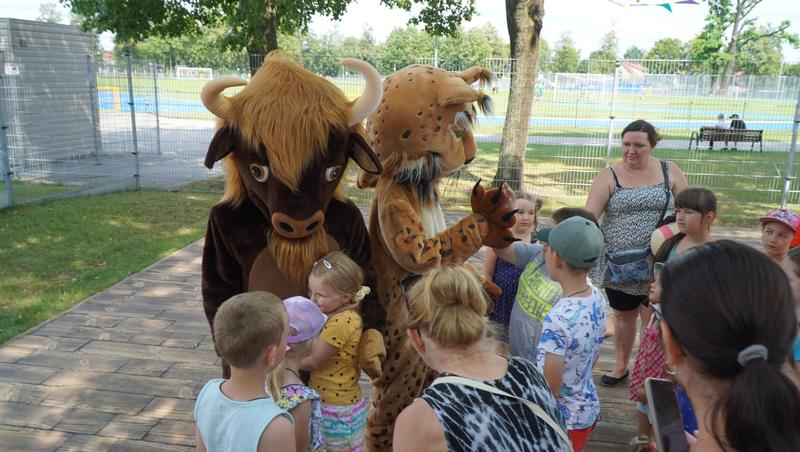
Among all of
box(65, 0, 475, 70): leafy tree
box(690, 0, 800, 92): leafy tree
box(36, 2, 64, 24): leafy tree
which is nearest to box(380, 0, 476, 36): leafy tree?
box(65, 0, 475, 70): leafy tree

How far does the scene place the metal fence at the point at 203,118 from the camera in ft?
30.8

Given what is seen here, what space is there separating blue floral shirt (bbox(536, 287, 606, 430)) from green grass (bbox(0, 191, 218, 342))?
14.0ft

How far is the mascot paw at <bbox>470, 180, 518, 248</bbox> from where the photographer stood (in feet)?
9.18

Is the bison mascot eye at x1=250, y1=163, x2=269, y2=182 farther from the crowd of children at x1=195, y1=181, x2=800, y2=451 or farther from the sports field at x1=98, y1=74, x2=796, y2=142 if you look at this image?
the sports field at x1=98, y1=74, x2=796, y2=142

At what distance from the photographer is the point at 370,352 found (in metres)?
2.50

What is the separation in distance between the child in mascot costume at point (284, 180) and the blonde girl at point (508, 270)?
2.46ft

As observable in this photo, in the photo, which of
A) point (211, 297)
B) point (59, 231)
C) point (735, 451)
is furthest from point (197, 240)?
point (735, 451)

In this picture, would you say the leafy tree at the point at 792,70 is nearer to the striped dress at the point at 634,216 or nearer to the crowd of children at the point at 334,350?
the striped dress at the point at 634,216

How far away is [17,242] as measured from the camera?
702 centimetres

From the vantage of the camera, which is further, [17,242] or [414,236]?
[17,242]

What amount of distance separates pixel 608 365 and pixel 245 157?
3197 mm

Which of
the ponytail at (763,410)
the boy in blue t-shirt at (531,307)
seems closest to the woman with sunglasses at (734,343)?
the ponytail at (763,410)

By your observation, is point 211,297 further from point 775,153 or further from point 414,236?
point 775,153

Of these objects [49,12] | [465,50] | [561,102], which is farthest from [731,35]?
[49,12]
